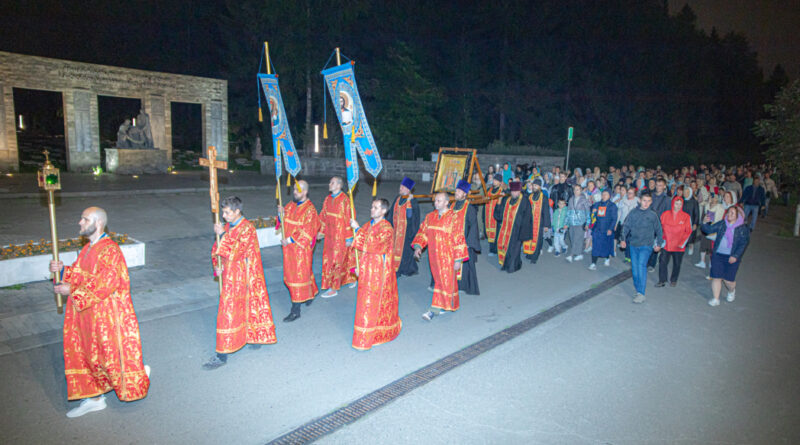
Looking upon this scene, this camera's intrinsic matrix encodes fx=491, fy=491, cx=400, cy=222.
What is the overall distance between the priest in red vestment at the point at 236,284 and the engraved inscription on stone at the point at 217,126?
24684 millimetres

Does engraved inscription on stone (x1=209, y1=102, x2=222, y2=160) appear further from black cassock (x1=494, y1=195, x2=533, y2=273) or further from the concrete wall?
black cassock (x1=494, y1=195, x2=533, y2=273)

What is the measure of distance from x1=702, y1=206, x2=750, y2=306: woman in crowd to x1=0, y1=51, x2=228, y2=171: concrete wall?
25680mm

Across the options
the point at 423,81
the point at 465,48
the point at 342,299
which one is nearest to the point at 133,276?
the point at 342,299

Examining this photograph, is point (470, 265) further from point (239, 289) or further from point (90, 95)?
point (90, 95)

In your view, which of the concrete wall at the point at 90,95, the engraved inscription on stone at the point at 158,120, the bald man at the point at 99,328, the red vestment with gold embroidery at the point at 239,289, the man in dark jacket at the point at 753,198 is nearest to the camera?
the bald man at the point at 99,328

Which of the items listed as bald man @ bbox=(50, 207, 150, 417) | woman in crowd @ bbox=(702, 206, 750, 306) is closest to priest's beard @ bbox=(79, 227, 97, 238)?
bald man @ bbox=(50, 207, 150, 417)

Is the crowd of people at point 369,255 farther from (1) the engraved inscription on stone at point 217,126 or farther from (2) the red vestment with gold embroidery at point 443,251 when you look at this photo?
(1) the engraved inscription on stone at point 217,126

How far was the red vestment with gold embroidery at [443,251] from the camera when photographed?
22.8 feet

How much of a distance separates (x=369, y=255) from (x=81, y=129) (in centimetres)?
2385

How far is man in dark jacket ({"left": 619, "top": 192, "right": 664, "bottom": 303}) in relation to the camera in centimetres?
790

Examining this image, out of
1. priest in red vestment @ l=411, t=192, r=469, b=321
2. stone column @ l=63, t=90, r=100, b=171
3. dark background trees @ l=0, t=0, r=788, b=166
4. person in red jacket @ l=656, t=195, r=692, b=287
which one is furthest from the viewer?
dark background trees @ l=0, t=0, r=788, b=166

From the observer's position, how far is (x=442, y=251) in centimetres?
703

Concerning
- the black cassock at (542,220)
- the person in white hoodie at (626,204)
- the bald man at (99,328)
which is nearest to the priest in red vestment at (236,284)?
the bald man at (99,328)

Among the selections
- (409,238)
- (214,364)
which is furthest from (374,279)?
(409,238)
